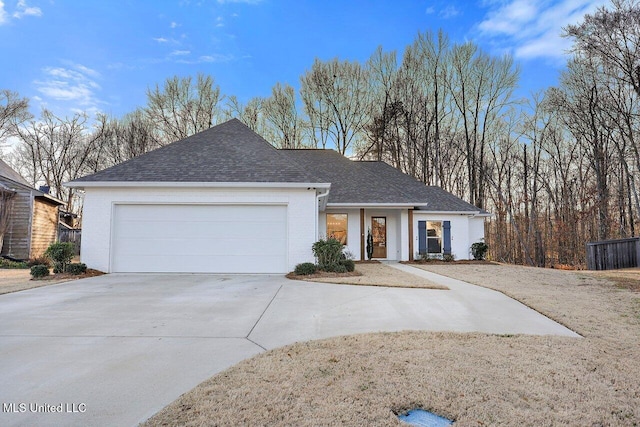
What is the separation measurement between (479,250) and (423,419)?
15.5 metres

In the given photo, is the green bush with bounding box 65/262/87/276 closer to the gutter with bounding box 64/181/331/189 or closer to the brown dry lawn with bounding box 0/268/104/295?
the brown dry lawn with bounding box 0/268/104/295

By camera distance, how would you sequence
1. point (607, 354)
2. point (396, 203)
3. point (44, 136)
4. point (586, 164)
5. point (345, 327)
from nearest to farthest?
point (607, 354) → point (345, 327) → point (396, 203) → point (586, 164) → point (44, 136)

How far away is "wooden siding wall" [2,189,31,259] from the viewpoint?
15367 millimetres

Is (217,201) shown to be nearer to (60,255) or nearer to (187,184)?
(187,184)

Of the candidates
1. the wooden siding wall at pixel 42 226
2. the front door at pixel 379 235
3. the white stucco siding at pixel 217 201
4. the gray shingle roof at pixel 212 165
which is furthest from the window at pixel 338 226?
the wooden siding wall at pixel 42 226

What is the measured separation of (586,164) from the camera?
22438 mm

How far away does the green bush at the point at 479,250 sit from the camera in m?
16.3

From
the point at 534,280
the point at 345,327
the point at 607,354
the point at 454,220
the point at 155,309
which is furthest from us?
the point at 454,220

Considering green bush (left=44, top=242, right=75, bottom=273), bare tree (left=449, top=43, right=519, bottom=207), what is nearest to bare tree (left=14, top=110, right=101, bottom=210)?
green bush (left=44, top=242, right=75, bottom=273)

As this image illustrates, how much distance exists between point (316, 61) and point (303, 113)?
12.3 feet

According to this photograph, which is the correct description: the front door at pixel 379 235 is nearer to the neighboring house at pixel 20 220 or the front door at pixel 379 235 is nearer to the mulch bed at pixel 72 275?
the mulch bed at pixel 72 275

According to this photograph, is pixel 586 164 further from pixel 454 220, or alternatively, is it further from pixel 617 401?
pixel 617 401

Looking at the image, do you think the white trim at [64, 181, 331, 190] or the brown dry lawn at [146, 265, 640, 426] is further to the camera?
the white trim at [64, 181, 331, 190]

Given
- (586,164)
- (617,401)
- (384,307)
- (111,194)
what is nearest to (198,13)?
(111,194)
